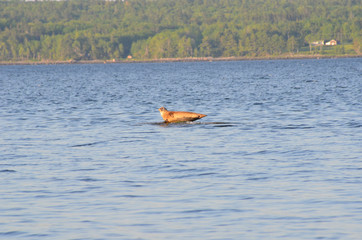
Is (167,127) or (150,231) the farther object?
(167,127)

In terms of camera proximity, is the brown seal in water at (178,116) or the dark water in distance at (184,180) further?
the brown seal in water at (178,116)

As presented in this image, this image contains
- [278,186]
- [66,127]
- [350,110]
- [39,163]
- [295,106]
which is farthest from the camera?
[295,106]

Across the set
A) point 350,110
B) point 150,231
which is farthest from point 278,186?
point 350,110

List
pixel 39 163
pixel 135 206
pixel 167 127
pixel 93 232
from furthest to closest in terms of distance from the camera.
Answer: pixel 167 127 < pixel 39 163 < pixel 135 206 < pixel 93 232

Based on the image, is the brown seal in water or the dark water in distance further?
the brown seal in water

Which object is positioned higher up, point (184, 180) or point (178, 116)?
point (178, 116)

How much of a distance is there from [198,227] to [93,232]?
2.29m

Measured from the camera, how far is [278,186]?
17.7 metres

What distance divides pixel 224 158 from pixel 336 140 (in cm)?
647

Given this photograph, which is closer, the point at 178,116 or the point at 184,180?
the point at 184,180

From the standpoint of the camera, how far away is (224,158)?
22.8m

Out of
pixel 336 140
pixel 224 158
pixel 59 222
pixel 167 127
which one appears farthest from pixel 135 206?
pixel 167 127

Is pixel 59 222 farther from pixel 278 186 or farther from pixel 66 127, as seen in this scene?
pixel 66 127

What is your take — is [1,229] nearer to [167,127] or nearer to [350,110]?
[167,127]
